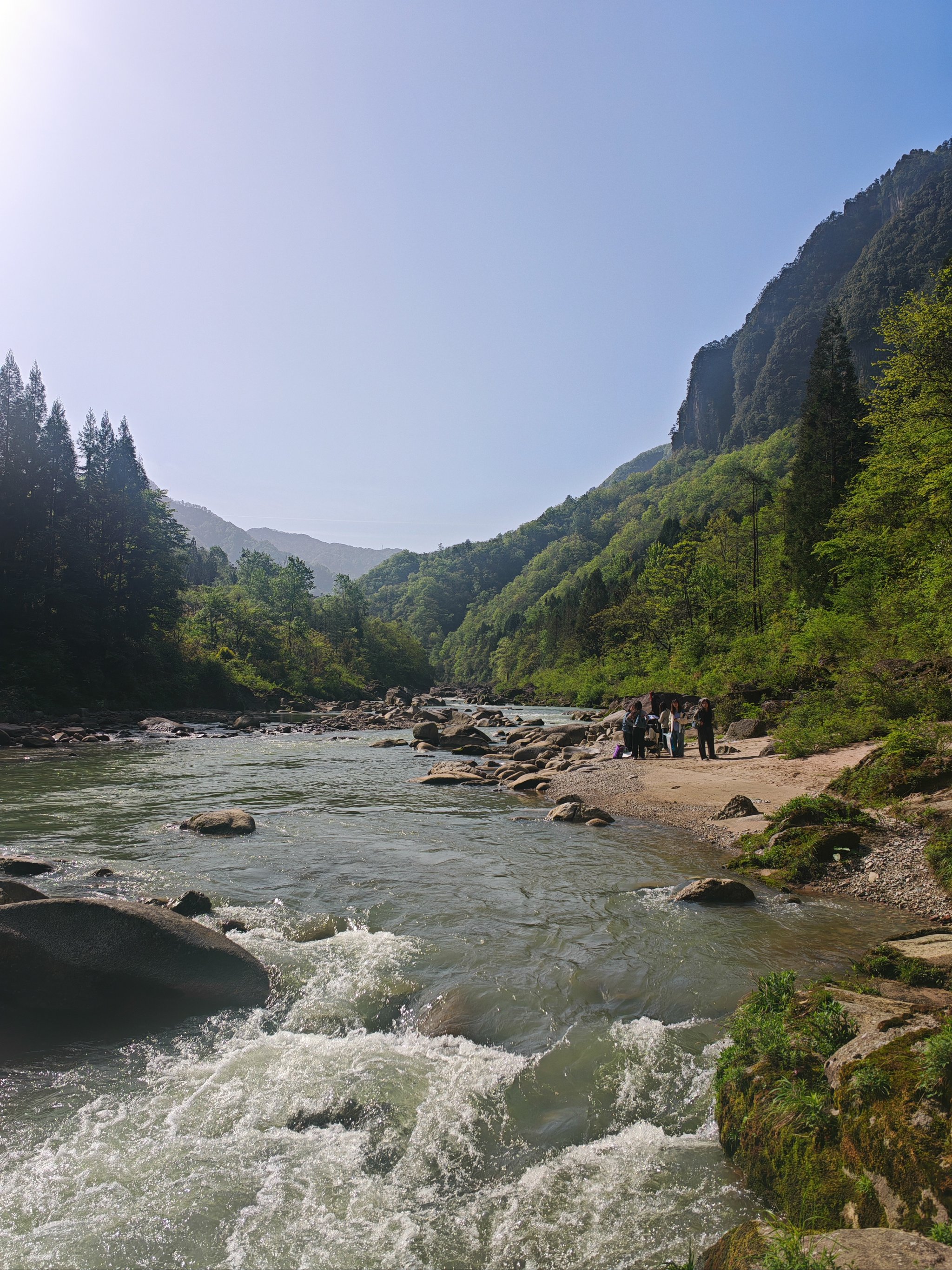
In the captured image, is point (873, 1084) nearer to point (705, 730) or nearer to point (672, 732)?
point (705, 730)

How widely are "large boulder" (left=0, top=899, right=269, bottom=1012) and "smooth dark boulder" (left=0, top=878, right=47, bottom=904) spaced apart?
1266 millimetres

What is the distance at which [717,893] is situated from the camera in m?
9.26

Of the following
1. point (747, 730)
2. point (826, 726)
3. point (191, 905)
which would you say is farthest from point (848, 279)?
point (191, 905)

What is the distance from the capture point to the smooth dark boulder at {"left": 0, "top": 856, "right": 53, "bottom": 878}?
10.4 meters

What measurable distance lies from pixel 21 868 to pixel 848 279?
19220 cm

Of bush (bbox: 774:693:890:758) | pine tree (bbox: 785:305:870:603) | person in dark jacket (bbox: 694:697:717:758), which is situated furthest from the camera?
pine tree (bbox: 785:305:870:603)

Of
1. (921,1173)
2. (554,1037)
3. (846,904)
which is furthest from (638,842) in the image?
(921,1173)

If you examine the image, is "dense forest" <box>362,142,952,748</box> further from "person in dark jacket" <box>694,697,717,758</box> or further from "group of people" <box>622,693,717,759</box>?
"group of people" <box>622,693,717,759</box>

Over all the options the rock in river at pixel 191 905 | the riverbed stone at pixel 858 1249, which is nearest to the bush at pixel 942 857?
the riverbed stone at pixel 858 1249

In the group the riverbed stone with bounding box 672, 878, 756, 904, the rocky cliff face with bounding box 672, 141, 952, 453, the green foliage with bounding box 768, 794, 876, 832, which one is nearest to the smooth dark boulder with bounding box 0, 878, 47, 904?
the riverbed stone with bounding box 672, 878, 756, 904

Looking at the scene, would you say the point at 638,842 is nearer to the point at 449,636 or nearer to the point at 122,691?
the point at 122,691

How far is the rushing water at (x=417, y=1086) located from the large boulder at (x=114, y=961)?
1.23 ft

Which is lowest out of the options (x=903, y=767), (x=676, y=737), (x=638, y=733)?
(x=676, y=737)

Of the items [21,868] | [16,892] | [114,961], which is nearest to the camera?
[114,961]
